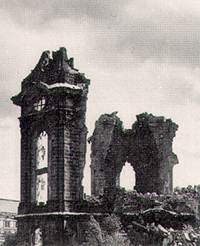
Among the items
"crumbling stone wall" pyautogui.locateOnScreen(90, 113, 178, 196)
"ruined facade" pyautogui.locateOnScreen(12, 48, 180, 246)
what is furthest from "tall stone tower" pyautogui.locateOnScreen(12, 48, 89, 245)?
"crumbling stone wall" pyautogui.locateOnScreen(90, 113, 178, 196)

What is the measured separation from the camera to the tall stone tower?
31.7 meters

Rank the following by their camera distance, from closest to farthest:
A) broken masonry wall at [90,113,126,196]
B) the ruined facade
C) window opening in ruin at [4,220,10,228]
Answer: the ruined facade
broken masonry wall at [90,113,126,196]
window opening in ruin at [4,220,10,228]

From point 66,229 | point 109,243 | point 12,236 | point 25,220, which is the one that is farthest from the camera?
point 12,236

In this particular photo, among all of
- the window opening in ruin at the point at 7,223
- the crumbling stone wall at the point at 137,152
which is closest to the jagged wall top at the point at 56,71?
the crumbling stone wall at the point at 137,152

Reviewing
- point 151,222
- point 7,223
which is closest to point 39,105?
point 151,222

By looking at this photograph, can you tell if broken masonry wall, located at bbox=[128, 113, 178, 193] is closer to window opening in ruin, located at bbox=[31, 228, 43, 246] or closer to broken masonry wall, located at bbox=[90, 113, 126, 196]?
broken masonry wall, located at bbox=[90, 113, 126, 196]

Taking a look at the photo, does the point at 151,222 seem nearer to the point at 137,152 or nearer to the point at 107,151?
the point at 137,152

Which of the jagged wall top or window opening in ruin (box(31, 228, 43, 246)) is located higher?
the jagged wall top

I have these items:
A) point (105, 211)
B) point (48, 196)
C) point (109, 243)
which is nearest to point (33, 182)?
point (48, 196)

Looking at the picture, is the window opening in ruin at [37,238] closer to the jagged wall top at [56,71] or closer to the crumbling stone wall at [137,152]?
the crumbling stone wall at [137,152]

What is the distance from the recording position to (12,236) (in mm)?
35562

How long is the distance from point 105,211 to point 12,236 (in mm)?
7001

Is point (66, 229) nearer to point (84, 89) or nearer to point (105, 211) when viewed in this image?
point (105, 211)

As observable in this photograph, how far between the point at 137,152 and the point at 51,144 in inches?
216
